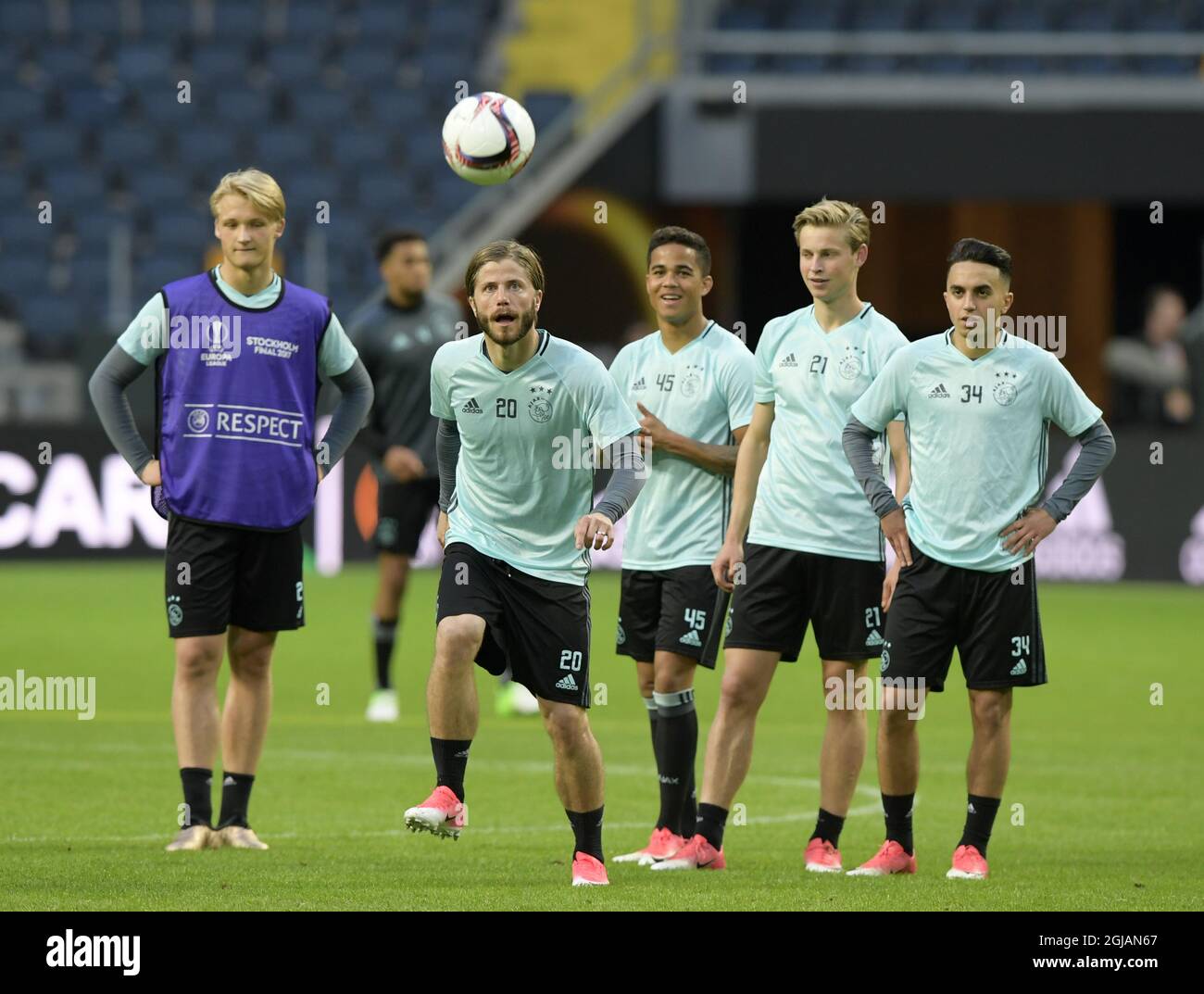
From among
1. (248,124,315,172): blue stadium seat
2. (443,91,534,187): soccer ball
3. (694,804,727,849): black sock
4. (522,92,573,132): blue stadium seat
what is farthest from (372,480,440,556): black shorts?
(522,92,573,132): blue stadium seat

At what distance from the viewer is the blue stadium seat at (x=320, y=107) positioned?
2652cm

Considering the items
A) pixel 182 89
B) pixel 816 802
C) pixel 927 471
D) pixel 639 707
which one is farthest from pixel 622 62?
pixel 927 471

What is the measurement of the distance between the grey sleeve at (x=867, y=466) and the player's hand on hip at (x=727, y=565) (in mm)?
525

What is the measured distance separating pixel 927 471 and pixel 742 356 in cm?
100

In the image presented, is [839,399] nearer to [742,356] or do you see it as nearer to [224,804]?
[742,356]

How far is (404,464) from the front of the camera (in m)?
12.7

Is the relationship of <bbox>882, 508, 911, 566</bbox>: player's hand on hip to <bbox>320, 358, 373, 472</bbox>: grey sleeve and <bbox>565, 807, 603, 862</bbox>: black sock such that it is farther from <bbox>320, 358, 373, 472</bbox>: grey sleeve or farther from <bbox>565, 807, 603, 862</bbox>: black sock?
<bbox>320, 358, 373, 472</bbox>: grey sleeve

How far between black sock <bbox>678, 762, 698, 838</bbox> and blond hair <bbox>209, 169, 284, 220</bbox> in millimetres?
2566

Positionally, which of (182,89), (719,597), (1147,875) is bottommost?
(1147,875)

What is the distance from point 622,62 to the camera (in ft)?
89.8

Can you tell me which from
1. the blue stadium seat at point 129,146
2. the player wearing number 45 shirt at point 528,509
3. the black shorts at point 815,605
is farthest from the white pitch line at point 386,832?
the blue stadium seat at point 129,146

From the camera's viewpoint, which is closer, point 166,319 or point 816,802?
point 166,319

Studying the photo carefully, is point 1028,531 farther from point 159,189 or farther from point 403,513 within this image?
point 159,189

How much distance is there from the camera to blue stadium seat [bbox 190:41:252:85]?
26.7 m
